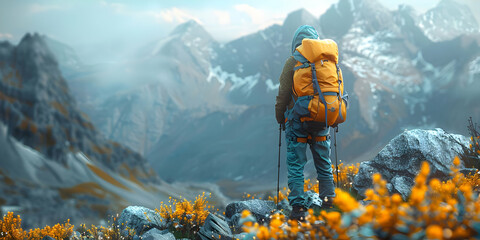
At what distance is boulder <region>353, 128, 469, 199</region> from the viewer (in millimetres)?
7699

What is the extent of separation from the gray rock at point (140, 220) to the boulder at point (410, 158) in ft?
16.9

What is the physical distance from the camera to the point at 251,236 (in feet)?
12.7

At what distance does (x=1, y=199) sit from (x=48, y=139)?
144ft

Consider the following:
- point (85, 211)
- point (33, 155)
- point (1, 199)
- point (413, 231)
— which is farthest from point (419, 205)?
point (33, 155)

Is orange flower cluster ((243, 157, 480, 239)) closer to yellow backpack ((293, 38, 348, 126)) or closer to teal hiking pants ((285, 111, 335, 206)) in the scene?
yellow backpack ((293, 38, 348, 126))

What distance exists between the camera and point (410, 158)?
811 cm

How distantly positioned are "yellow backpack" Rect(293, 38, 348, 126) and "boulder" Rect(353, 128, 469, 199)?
2.82 metres

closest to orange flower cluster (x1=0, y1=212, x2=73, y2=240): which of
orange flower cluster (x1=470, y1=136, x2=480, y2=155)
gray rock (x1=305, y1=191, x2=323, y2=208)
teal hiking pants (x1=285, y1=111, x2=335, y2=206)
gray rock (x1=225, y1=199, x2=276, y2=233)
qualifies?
gray rock (x1=225, y1=199, x2=276, y2=233)

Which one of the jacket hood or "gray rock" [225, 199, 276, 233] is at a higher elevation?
the jacket hood

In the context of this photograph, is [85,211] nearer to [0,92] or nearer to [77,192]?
[77,192]

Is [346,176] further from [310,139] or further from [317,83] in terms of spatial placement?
[317,83]

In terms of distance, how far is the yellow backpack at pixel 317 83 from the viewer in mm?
6219

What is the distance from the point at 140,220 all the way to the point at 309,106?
5.06 meters

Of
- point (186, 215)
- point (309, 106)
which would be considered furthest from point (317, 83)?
point (186, 215)
